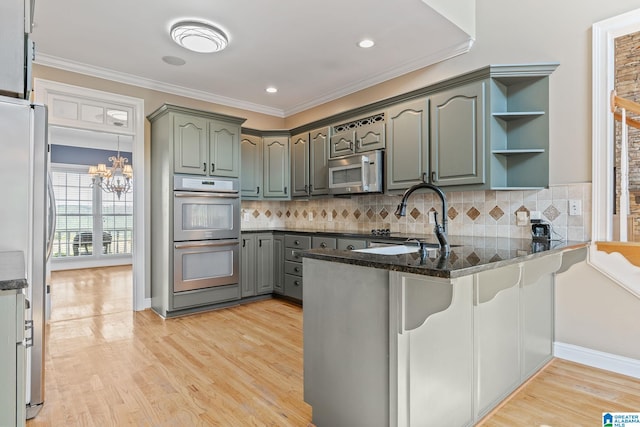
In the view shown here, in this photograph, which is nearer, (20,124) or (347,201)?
(20,124)

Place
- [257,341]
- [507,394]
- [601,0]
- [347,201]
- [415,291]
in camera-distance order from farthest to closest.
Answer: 1. [347,201]
2. [257,341]
3. [601,0]
4. [507,394]
5. [415,291]

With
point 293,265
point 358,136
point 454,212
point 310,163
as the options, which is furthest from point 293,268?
point 454,212

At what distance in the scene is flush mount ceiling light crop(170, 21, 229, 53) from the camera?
2922 millimetres

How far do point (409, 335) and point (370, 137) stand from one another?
2604mm

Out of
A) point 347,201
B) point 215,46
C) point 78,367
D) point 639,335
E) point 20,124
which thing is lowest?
point 78,367

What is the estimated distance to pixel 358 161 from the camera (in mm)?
3752

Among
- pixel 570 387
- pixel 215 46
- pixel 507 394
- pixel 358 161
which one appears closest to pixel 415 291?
pixel 507 394

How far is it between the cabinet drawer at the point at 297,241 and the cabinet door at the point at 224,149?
1.01 meters

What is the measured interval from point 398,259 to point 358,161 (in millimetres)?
2396

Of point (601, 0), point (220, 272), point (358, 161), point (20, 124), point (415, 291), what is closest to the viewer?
point (415, 291)

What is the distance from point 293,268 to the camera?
435 cm

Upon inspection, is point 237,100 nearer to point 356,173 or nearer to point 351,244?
point 356,173

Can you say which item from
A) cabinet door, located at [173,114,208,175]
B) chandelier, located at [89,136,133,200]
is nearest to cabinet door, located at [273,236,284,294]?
cabinet door, located at [173,114,208,175]

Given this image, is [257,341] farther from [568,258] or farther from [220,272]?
[568,258]
